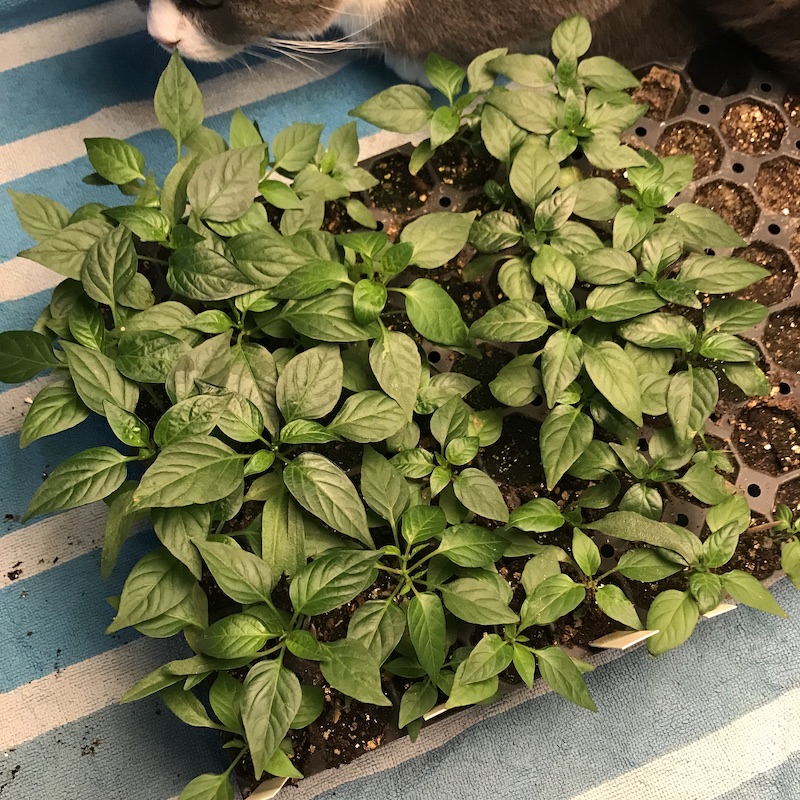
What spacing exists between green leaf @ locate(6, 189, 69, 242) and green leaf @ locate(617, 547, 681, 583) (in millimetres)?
575

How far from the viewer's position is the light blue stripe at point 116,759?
0.83 m

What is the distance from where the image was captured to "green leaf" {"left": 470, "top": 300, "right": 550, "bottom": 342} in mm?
584

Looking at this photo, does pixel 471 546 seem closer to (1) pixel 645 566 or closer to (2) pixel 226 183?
(1) pixel 645 566

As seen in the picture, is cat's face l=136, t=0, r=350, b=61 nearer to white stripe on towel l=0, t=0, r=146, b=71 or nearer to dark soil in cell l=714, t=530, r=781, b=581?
white stripe on towel l=0, t=0, r=146, b=71

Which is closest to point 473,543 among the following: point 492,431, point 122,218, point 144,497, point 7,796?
point 492,431

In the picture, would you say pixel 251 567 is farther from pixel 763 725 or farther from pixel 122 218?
pixel 763 725

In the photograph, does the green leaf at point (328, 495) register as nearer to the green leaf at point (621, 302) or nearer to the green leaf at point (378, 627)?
the green leaf at point (378, 627)

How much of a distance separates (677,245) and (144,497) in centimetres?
49

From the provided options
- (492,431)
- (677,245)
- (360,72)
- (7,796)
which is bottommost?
(7,796)

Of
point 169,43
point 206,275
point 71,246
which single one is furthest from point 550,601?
point 169,43

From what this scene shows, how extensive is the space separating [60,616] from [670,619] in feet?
2.34

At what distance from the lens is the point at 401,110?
656 mm

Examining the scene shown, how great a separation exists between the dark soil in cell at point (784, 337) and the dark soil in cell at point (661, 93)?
0.81ft

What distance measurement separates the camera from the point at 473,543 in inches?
22.3
